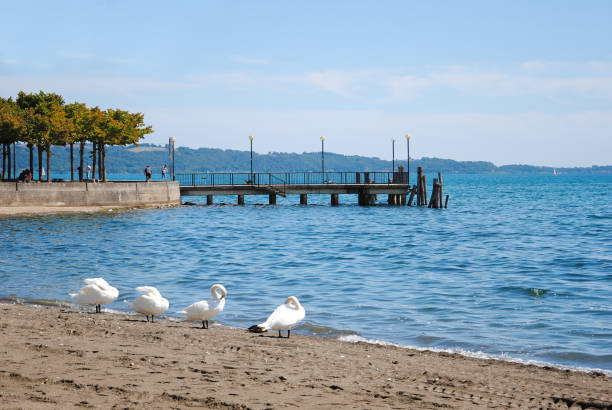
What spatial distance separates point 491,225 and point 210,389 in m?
41.0

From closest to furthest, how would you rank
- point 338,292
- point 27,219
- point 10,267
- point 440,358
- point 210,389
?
1. point 210,389
2. point 440,358
3. point 338,292
4. point 10,267
5. point 27,219

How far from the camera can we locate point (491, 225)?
46.4 metres

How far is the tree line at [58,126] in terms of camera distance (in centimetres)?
4809

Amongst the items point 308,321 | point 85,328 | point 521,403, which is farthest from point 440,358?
point 85,328

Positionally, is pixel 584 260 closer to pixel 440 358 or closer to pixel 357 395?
pixel 440 358

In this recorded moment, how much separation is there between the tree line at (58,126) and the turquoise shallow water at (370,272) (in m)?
8.17

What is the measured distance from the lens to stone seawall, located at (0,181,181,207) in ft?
Answer: 143

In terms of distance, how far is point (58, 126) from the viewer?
4878 cm

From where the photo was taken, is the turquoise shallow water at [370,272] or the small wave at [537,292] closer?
the turquoise shallow water at [370,272]

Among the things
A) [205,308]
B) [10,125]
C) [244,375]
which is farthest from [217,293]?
[10,125]

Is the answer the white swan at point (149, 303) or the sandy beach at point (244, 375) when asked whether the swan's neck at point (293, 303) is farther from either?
the white swan at point (149, 303)

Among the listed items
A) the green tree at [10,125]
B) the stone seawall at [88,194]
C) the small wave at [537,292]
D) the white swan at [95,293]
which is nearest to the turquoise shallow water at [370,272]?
the small wave at [537,292]

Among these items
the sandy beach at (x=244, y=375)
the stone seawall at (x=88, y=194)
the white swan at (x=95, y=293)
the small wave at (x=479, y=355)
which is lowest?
the small wave at (x=479, y=355)

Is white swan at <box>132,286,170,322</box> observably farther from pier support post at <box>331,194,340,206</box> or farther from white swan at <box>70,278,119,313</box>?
pier support post at <box>331,194,340,206</box>
